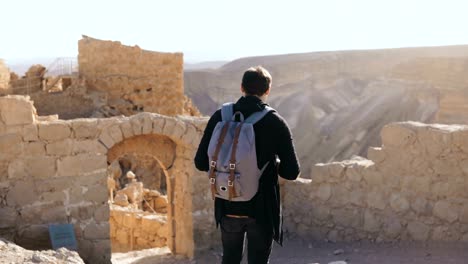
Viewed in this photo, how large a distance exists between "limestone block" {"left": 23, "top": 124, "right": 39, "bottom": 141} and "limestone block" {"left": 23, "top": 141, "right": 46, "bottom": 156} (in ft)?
0.22

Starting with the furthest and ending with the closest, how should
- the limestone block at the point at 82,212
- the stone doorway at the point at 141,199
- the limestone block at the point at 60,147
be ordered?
1. the stone doorway at the point at 141,199
2. the limestone block at the point at 82,212
3. the limestone block at the point at 60,147

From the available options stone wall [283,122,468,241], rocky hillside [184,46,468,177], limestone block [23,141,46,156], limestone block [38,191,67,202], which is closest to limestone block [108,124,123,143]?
limestone block [23,141,46,156]

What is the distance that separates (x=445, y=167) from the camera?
258 inches

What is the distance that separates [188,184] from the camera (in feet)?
26.5

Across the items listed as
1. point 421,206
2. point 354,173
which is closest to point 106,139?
point 354,173

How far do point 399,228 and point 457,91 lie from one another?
999 inches

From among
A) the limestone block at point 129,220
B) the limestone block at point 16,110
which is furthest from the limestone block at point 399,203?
the limestone block at point 129,220

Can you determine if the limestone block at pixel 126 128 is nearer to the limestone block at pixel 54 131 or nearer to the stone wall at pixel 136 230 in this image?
the limestone block at pixel 54 131

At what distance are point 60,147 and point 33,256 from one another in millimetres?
2358

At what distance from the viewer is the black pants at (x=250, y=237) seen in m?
3.60

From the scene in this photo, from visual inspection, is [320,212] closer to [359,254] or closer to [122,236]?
[359,254]

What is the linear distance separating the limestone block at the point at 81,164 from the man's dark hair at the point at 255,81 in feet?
13.6

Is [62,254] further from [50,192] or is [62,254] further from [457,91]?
[457,91]

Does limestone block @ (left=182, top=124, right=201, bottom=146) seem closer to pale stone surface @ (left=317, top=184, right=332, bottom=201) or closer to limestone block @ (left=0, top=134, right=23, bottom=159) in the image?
pale stone surface @ (left=317, top=184, right=332, bottom=201)
